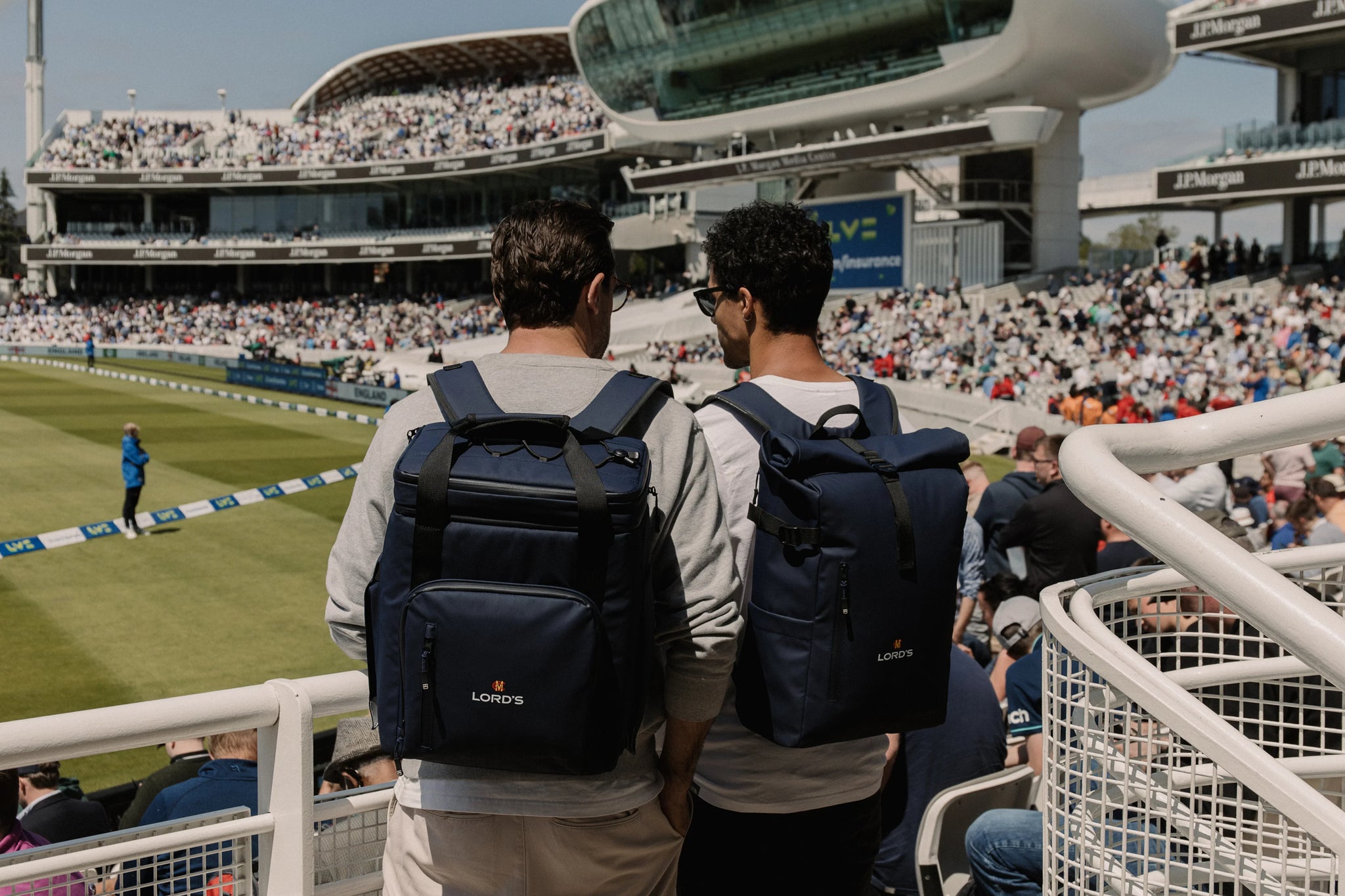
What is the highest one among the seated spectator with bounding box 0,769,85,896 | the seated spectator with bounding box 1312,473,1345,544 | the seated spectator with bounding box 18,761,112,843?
the seated spectator with bounding box 1312,473,1345,544

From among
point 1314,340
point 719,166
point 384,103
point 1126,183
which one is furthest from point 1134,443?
point 384,103

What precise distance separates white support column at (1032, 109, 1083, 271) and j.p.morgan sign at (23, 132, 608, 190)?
2381cm

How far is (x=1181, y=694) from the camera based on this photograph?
1651mm

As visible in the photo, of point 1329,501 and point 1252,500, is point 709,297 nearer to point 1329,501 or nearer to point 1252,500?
point 1329,501

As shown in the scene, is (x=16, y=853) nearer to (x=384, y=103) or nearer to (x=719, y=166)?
(x=719, y=166)

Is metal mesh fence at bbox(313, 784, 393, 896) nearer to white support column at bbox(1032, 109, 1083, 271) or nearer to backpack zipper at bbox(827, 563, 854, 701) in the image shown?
backpack zipper at bbox(827, 563, 854, 701)

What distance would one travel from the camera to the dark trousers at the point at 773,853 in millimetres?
2695

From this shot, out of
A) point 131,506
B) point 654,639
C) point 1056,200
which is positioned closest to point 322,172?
point 1056,200

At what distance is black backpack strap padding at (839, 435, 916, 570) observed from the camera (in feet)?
8.33

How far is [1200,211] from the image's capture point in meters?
47.7

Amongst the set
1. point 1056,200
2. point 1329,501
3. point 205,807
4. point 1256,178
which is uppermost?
point 1056,200

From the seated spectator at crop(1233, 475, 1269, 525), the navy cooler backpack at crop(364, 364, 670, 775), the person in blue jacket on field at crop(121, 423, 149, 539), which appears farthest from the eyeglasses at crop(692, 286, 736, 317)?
the person in blue jacket on field at crop(121, 423, 149, 539)

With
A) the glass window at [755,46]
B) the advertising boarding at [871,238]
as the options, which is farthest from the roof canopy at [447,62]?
the advertising boarding at [871,238]

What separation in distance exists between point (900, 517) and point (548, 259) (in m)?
0.90
